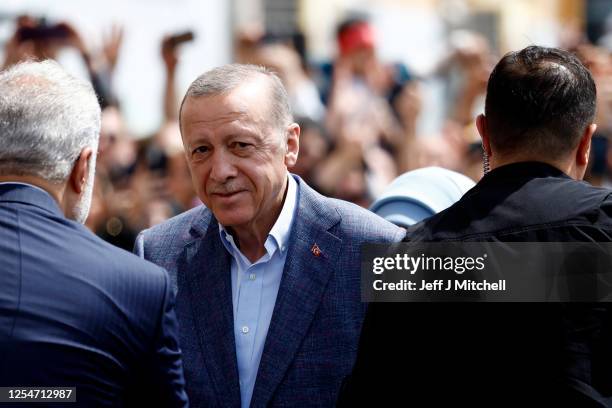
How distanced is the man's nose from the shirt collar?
8.1 inches

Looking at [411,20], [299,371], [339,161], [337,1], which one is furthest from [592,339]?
[337,1]

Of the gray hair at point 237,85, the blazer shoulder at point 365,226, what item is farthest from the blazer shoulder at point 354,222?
the gray hair at point 237,85

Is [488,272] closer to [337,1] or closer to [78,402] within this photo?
[78,402]

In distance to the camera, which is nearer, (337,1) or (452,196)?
(452,196)

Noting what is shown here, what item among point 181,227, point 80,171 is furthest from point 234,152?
point 80,171

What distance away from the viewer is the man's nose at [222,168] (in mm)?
3232

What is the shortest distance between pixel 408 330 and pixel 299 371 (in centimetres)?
58

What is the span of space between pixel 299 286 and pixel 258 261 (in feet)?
0.53

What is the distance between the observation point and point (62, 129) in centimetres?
260

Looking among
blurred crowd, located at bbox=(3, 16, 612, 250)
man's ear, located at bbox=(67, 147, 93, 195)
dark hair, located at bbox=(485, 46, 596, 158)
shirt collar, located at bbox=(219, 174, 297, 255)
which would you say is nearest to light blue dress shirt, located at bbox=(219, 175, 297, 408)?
shirt collar, located at bbox=(219, 174, 297, 255)

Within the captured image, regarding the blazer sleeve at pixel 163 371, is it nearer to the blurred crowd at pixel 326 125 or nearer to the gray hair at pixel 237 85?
the gray hair at pixel 237 85

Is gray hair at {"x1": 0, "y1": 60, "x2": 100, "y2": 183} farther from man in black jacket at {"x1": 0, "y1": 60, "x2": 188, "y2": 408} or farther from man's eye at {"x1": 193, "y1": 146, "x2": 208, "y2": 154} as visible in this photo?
man's eye at {"x1": 193, "y1": 146, "x2": 208, "y2": 154}

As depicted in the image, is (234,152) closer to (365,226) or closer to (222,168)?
(222,168)

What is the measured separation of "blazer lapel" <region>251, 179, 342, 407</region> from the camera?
311cm
